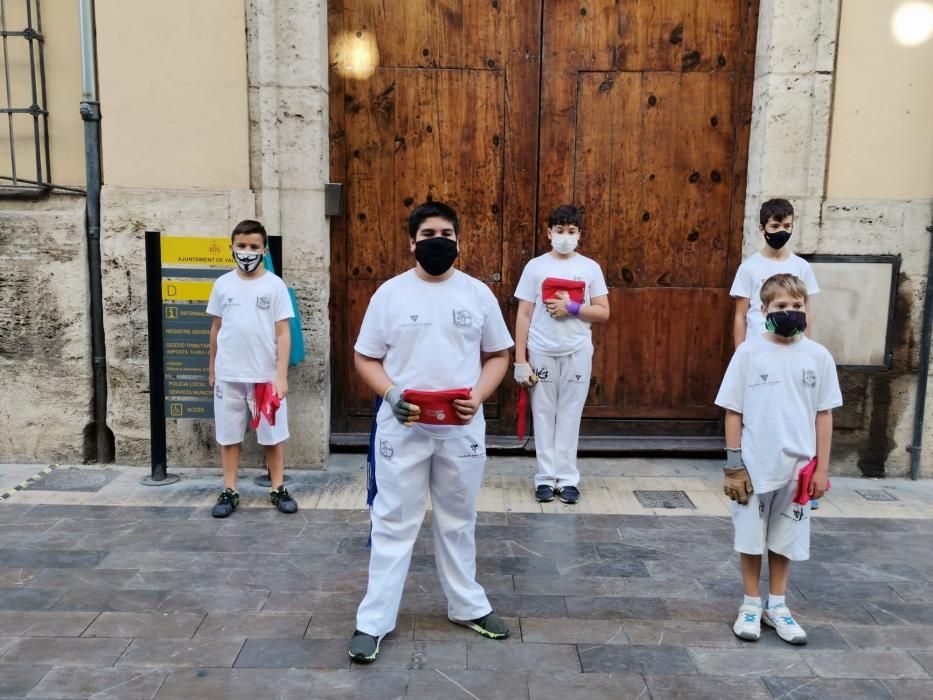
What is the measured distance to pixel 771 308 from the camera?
3.70 metres

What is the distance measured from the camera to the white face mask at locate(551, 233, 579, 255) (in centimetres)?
558

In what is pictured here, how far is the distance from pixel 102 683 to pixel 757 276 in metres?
4.24

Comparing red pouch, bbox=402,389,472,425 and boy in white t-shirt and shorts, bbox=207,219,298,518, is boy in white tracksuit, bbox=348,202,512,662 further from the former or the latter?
boy in white t-shirt and shorts, bbox=207,219,298,518

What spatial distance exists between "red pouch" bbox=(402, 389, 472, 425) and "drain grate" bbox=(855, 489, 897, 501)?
12.3ft

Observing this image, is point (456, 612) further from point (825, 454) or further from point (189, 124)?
point (189, 124)

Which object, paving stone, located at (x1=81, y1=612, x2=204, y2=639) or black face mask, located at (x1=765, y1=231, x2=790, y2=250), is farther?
black face mask, located at (x1=765, y1=231, x2=790, y2=250)

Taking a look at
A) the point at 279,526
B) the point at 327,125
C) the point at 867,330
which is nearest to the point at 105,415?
the point at 279,526

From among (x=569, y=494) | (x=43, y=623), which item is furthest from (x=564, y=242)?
(x=43, y=623)

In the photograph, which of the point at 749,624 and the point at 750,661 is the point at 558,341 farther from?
the point at 750,661

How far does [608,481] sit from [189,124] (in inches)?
154

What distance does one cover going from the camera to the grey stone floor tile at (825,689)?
132 inches

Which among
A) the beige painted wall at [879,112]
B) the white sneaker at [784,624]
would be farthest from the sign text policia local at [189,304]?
the beige painted wall at [879,112]

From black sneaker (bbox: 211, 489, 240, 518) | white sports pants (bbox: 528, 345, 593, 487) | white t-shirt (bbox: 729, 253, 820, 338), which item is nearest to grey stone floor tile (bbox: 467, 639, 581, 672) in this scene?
white sports pants (bbox: 528, 345, 593, 487)

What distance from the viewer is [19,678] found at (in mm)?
3418
